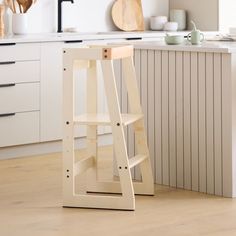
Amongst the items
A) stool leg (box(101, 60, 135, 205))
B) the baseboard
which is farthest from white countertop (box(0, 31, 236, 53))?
the baseboard

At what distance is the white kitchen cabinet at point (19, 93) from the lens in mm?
5473

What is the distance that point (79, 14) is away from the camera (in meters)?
6.59

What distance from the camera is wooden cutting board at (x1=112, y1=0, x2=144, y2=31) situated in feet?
22.2

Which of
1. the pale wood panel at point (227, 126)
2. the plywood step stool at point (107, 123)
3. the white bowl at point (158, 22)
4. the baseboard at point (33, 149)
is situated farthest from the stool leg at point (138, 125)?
the white bowl at point (158, 22)

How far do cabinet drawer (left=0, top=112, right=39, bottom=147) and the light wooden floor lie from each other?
0.78 meters

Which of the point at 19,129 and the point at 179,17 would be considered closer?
the point at 19,129

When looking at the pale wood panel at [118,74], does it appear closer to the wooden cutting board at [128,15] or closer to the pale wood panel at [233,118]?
the pale wood panel at [233,118]

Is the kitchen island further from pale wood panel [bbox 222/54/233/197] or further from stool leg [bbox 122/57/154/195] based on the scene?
stool leg [bbox 122/57/154/195]

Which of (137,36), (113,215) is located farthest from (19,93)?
(113,215)

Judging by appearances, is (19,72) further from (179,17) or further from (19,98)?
(179,17)

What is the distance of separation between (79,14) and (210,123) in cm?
249

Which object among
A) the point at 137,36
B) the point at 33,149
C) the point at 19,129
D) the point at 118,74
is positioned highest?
the point at 137,36

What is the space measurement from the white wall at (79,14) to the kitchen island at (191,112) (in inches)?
68.7

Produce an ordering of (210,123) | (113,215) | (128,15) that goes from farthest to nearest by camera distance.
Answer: (128,15) < (210,123) < (113,215)
